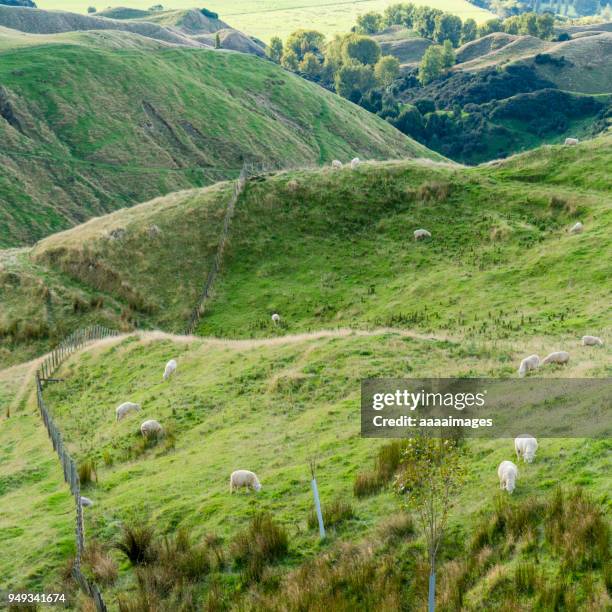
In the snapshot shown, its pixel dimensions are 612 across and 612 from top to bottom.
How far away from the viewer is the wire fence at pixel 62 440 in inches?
608

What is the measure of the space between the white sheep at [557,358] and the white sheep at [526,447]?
7216 millimetres

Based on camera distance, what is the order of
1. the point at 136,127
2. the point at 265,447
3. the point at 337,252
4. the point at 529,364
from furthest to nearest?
the point at 136,127 → the point at 337,252 → the point at 529,364 → the point at 265,447

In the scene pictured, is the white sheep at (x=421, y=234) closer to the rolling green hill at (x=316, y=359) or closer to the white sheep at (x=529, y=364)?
the rolling green hill at (x=316, y=359)

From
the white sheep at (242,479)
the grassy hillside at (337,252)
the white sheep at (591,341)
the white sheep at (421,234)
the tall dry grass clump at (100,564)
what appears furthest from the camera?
the white sheep at (421,234)

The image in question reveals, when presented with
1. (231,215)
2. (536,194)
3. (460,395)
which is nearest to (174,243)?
(231,215)

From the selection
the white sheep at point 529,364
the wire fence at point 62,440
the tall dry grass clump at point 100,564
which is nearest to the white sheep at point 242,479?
the tall dry grass clump at point 100,564

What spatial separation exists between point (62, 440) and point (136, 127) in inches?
3591

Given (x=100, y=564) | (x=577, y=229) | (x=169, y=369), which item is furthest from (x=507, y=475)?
(x=577, y=229)

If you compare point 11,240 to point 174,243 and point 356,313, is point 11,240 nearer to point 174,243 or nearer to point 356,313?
point 174,243

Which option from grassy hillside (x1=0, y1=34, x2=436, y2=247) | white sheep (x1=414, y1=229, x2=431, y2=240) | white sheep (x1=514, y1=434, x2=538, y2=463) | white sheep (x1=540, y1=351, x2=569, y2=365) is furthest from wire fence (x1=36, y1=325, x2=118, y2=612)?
grassy hillside (x1=0, y1=34, x2=436, y2=247)

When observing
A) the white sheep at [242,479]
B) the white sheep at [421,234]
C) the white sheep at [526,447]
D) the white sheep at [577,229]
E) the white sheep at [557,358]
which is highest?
the white sheep at [526,447]

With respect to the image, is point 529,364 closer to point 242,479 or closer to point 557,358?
point 557,358

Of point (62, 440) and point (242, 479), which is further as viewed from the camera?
point (62, 440)

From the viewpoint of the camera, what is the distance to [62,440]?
27172 mm
